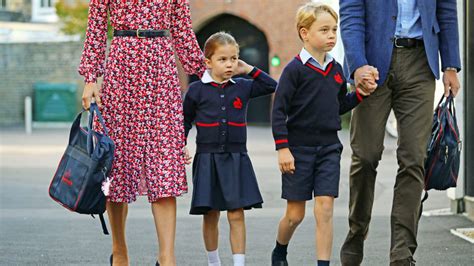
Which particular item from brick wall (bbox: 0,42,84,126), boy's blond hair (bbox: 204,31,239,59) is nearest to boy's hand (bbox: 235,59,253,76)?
boy's blond hair (bbox: 204,31,239,59)

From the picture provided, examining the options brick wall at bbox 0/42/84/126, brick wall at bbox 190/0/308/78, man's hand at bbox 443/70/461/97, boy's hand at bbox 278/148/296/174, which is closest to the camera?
boy's hand at bbox 278/148/296/174

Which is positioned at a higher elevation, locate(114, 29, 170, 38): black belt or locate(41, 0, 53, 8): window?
locate(114, 29, 170, 38): black belt

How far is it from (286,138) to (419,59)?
875 millimetres

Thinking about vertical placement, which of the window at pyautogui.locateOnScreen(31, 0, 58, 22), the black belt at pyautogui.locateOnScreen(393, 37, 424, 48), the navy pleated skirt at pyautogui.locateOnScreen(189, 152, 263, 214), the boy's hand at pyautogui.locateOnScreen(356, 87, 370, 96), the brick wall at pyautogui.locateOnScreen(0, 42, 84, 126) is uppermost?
the black belt at pyautogui.locateOnScreen(393, 37, 424, 48)

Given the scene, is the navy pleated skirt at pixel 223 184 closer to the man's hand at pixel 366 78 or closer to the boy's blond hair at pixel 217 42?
the boy's blond hair at pixel 217 42

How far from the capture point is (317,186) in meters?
6.69

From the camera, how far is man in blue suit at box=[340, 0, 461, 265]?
21.7 ft

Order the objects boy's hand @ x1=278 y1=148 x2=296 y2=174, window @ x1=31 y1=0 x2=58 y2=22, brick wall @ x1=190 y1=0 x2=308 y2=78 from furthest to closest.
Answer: window @ x1=31 y1=0 x2=58 y2=22 < brick wall @ x1=190 y1=0 x2=308 y2=78 < boy's hand @ x1=278 y1=148 x2=296 y2=174

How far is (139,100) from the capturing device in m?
6.53

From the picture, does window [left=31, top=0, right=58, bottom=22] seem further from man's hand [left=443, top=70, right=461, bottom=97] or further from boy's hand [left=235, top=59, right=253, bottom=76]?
man's hand [left=443, top=70, right=461, bottom=97]

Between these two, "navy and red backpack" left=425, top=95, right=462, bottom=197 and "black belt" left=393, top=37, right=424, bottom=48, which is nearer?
"black belt" left=393, top=37, right=424, bottom=48

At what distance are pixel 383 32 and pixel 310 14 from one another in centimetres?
44

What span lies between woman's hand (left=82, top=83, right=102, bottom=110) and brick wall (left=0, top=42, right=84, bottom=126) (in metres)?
28.4

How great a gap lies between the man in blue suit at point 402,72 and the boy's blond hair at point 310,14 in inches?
3.5
